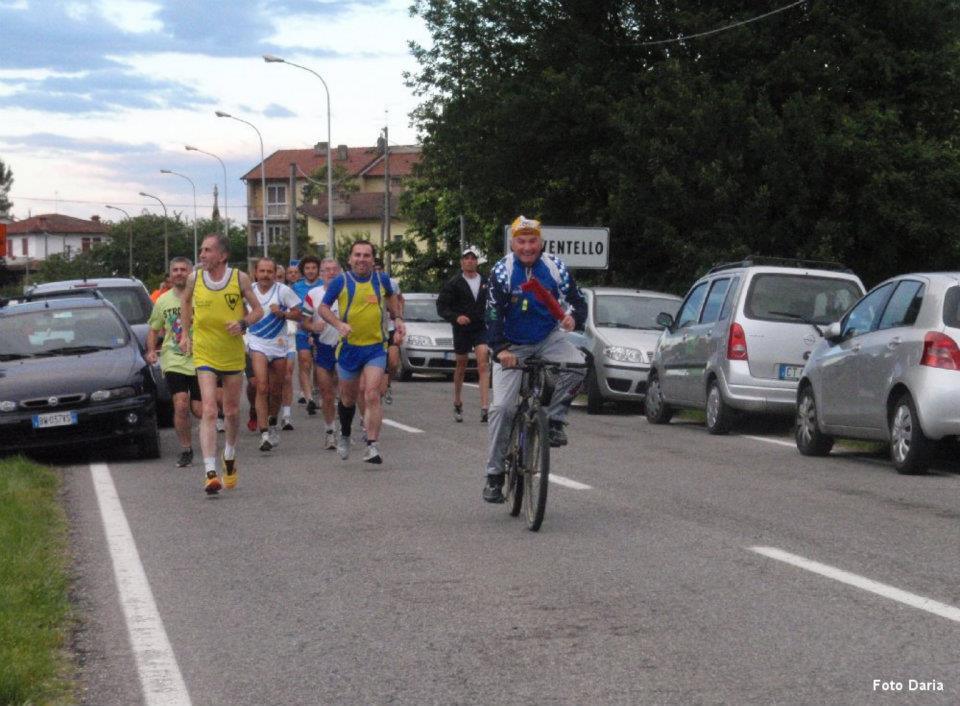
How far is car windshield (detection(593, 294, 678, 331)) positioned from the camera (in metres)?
22.1

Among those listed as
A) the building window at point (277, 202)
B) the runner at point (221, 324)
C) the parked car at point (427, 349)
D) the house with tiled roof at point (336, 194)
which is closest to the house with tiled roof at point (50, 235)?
the house with tiled roof at point (336, 194)

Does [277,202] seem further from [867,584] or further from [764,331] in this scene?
[867,584]

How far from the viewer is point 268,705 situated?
18.1 feet

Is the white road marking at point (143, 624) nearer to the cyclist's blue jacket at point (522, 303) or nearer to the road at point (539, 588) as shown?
the road at point (539, 588)

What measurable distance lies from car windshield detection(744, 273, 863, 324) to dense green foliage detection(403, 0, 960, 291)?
10539mm

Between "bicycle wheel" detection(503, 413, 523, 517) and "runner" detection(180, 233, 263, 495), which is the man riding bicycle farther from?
"runner" detection(180, 233, 263, 495)

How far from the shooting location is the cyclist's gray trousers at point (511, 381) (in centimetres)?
994

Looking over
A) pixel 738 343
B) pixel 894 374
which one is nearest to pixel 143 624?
pixel 894 374

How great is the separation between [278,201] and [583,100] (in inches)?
4905

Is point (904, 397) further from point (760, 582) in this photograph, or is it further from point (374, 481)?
point (760, 582)

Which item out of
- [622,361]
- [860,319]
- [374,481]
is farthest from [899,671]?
[622,361]

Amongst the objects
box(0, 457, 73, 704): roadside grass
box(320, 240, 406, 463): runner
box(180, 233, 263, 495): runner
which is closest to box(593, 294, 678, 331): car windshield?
box(320, 240, 406, 463): runner

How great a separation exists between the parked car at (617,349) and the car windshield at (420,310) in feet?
29.7

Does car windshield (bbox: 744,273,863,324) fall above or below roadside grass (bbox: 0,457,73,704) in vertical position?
above
